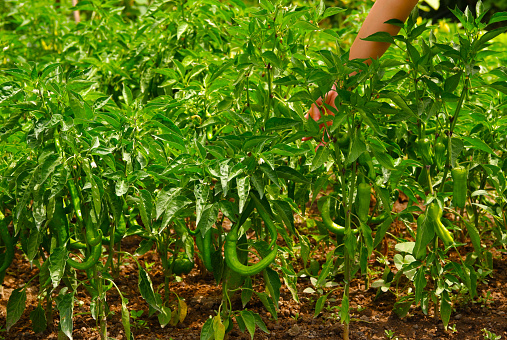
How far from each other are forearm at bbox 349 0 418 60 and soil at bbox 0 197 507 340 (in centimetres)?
105

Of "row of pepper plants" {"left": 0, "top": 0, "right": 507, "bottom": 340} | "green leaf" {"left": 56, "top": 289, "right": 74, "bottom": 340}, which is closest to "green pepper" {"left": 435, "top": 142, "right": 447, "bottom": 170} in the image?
"row of pepper plants" {"left": 0, "top": 0, "right": 507, "bottom": 340}

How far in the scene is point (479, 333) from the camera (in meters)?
2.40

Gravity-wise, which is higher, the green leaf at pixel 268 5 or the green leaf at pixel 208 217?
the green leaf at pixel 268 5

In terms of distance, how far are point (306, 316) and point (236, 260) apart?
757 mm

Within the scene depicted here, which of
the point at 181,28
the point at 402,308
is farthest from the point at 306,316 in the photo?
the point at 181,28

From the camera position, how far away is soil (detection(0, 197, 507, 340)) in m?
2.42

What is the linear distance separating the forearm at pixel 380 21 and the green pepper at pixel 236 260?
83 cm

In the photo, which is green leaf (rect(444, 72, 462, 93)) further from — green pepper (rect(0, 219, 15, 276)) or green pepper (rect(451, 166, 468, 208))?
green pepper (rect(0, 219, 15, 276))

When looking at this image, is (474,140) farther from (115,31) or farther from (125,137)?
(115,31)

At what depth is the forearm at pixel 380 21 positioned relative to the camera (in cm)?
215

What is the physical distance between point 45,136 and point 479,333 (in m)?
1.87

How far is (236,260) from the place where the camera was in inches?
76.8

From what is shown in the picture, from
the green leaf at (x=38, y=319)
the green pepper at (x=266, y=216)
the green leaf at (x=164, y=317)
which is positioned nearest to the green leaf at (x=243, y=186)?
the green pepper at (x=266, y=216)

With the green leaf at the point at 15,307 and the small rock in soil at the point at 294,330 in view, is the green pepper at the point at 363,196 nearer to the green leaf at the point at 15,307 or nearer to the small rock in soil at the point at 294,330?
the small rock in soil at the point at 294,330
